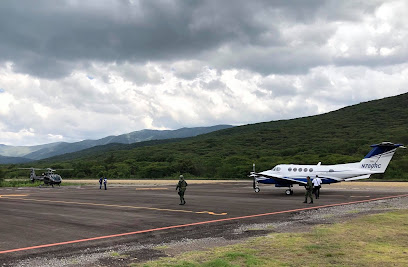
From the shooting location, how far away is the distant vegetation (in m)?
82.9

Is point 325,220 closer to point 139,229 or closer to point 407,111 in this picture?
point 139,229

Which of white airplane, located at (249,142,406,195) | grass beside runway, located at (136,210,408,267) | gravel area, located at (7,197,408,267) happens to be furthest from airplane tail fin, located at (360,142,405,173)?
grass beside runway, located at (136,210,408,267)

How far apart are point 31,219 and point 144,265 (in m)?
12.1

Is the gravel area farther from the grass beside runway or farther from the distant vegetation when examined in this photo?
the distant vegetation

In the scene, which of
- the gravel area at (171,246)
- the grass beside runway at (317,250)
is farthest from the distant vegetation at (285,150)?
the grass beside runway at (317,250)

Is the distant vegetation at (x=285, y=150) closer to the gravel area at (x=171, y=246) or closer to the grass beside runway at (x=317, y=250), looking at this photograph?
the gravel area at (x=171, y=246)

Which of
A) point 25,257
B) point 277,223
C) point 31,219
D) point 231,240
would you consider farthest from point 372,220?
point 31,219

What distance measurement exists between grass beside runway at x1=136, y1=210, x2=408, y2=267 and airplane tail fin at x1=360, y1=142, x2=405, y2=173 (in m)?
19.9

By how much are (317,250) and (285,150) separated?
4231 inches

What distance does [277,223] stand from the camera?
52.1 feet

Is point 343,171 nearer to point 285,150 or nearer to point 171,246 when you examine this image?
point 171,246

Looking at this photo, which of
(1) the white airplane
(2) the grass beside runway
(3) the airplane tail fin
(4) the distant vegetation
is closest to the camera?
(2) the grass beside runway

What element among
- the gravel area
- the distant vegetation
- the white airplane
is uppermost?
the distant vegetation

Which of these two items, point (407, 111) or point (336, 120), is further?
point (336, 120)
